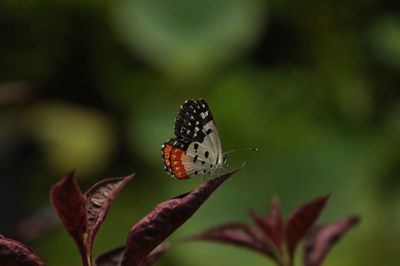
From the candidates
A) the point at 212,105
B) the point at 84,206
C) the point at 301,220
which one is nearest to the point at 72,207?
the point at 84,206

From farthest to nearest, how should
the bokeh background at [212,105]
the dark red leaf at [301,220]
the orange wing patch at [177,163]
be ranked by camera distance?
the bokeh background at [212,105], the orange wing patch at [177,163], the dark red leaf at [301,220]

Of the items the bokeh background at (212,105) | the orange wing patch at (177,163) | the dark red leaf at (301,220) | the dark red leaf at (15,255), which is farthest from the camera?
the bokeh background at (212,105)

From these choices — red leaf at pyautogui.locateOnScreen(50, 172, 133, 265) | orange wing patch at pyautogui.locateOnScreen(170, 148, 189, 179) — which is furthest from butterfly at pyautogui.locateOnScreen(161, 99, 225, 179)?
red leaf at pyautogui.locateOnScreen(50, 172, 133, 265)

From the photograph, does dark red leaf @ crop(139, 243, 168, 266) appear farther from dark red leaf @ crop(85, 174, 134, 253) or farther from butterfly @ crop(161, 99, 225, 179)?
butterfly @ crop(161, 99, 225, 179)

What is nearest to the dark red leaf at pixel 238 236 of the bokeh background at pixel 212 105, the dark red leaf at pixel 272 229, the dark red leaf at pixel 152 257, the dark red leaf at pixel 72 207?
the dark red leaf at pixel 272 229

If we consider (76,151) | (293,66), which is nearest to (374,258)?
(293,66)

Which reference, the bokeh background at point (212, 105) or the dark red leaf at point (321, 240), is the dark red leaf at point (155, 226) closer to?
the dark red leaf at point (321, 240)

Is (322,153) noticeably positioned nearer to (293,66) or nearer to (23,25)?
(293,66)
